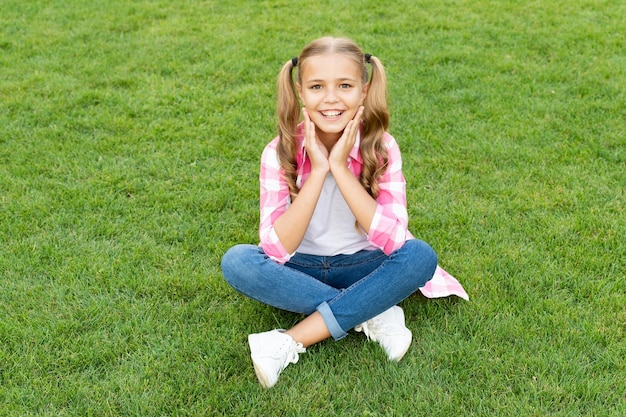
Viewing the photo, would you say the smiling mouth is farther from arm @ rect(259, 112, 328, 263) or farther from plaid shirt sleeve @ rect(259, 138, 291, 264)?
plaid shirt sleeve @ rect(259, 138, 291, 264)

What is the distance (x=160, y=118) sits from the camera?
17.2ft

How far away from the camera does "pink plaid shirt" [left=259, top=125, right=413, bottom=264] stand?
3025 millimetres

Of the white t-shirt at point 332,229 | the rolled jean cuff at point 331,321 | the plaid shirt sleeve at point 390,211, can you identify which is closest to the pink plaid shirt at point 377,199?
the plaid shirt sleeve at point 390,211

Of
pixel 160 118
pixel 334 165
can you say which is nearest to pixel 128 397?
pixel 334 165

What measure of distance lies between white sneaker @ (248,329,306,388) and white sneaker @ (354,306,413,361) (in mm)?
316

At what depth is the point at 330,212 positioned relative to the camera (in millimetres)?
3264

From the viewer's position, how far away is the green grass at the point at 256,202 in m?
2.91

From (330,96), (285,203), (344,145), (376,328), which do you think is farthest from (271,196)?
(376,328)

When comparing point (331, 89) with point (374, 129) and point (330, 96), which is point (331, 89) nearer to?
point (330, 96)

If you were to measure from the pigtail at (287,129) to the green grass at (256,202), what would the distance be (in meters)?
0.68

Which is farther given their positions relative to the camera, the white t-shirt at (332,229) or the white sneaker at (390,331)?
the white t-shirt at (332,229)

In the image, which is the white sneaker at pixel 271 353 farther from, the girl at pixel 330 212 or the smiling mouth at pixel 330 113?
the smiling mouth at pixel 330 113

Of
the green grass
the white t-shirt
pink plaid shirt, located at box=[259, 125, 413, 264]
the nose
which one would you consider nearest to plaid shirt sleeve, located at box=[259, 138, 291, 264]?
pink plaid shirt, located at box=[259, 125, 413, 264]

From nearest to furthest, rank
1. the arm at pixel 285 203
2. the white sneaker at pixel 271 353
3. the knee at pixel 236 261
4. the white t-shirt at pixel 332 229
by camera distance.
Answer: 1. the white sneaker at pixel 271 353
2. the arm at pixel 285 203
3. the knee at pixel 236 261
4. the white t-shirt at pixel 332 229
